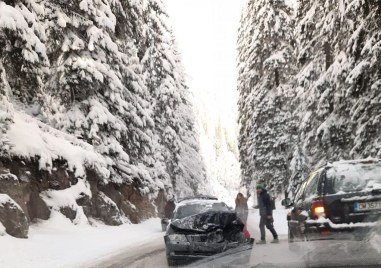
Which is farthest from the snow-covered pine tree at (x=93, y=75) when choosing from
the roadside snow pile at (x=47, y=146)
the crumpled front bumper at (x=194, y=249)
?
the crumpled front bumper at (x=194, y=249)

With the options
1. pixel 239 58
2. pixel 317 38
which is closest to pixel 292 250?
pixel 317 38

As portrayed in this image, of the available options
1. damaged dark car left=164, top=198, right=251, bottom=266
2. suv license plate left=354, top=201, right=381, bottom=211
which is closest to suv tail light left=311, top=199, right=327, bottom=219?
suv license plate left=354, top=201, right=381, bottom=211

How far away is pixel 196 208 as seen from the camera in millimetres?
11547

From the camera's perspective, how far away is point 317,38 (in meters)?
21.4

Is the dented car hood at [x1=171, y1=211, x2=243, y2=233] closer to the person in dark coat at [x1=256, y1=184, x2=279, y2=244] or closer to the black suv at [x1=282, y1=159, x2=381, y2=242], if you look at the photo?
the black suv at [x1=282, y1=159, x2=381, y2=242]

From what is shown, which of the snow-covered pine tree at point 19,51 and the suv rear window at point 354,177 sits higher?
the snow-covered pine tree at point 19,51

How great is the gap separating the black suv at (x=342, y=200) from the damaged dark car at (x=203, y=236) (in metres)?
1.31

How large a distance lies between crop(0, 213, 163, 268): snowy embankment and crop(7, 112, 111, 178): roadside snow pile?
1908 mm

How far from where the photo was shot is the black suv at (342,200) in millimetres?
7812

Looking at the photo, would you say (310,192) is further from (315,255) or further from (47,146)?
(47,146)

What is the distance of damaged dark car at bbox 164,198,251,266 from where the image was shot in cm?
925

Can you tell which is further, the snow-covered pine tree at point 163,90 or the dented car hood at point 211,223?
the snow-covered pine tree at point 163,90

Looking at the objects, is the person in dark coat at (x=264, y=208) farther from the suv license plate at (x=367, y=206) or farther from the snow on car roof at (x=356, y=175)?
the suv license plate at (x=367, y=206)

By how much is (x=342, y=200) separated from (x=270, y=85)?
86.7 ft
